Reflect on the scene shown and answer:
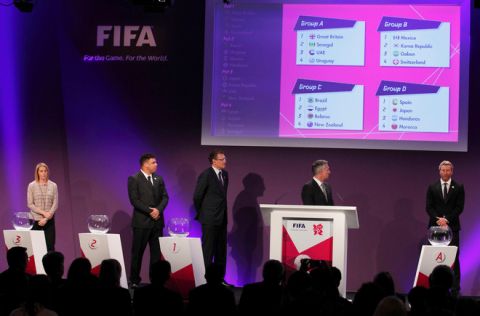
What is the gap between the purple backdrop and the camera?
8.34 metres

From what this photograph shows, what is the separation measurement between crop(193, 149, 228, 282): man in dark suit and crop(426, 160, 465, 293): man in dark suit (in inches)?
86.4

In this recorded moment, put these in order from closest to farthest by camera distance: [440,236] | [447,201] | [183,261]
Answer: [440,236]
[183,261]
[447,201]

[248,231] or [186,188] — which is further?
[186,188]

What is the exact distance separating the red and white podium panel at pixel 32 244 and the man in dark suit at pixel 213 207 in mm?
1661

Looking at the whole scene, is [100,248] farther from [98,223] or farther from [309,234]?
[309,234]

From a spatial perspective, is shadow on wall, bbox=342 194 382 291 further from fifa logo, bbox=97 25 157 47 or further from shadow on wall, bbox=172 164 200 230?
fifa logo, bbox=97 25 157 47

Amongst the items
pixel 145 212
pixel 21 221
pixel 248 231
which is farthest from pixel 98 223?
pixel 248 231

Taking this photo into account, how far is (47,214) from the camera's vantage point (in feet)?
25.6

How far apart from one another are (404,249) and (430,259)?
1738 millimetres

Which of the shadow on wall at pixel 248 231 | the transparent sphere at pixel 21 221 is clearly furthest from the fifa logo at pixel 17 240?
the shadow on wall at pixel 248 231

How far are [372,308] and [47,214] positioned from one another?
469 centimetres

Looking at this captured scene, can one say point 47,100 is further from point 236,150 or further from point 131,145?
point 236,150

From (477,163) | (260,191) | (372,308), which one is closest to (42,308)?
(372,308)

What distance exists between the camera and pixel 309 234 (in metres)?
6.55
